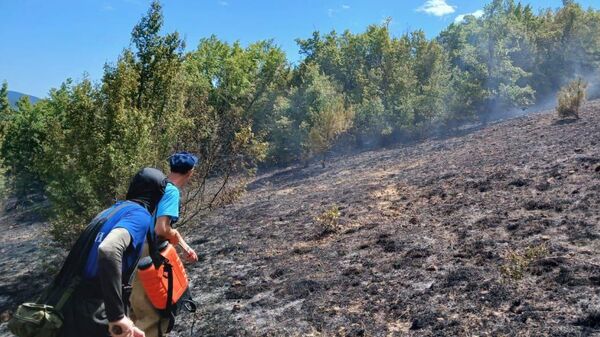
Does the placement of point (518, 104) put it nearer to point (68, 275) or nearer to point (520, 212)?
point (520, 212)

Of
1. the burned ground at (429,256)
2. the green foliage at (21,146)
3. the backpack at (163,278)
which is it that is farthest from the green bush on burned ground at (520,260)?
the green foliage at (21,146)

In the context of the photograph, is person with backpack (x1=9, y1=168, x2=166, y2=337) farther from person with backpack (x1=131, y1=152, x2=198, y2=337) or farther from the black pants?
person with backpack (x1=131, y1=152, x2=198, y2=337)

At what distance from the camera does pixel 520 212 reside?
6.66m

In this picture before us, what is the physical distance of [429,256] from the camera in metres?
5.87

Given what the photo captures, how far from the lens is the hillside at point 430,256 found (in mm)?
4277

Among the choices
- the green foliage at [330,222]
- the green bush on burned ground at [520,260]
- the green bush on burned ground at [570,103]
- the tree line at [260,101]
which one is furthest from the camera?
the green bush on burned ground at [570,103]

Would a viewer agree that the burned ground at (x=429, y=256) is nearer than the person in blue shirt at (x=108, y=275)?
No

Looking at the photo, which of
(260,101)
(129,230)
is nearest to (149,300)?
(129,230)

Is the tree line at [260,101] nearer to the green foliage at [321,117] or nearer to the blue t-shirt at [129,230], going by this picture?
the green foliage at [321,117]

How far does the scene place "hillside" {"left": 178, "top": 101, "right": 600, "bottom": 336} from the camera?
4.28 metres

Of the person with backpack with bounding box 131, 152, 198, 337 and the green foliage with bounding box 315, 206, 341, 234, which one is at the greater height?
the person with backpack with bounding box 131, 152, 198, 337

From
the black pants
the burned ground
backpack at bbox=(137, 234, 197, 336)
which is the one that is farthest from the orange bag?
the burned ground

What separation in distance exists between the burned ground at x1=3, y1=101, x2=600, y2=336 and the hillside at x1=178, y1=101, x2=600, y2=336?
0.02m

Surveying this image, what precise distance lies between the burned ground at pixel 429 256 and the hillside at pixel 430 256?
0.06 feet
